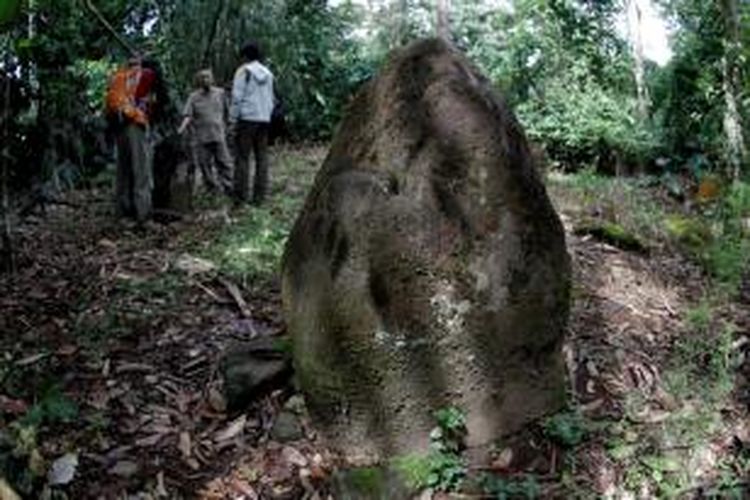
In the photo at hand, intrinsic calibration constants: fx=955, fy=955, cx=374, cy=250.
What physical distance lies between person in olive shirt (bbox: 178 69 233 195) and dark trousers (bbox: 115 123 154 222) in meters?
1.15

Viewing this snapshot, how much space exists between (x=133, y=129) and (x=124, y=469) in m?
5.16

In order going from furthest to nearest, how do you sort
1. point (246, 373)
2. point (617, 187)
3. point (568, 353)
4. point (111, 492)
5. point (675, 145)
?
point (675, 145), point (617, 187), point (568, 353), point (246, 373), point (111, 492)

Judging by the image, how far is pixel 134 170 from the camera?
922cm

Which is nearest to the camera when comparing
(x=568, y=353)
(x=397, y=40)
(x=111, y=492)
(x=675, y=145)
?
(x=111, y=492)

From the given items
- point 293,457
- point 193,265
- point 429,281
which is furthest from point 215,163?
point 429,281

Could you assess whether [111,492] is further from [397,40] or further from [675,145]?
[397,40]

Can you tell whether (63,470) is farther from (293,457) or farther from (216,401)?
(293,457)

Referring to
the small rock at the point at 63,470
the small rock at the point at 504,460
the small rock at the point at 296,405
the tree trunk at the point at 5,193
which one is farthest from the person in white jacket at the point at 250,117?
the small rock at the point at 504,460

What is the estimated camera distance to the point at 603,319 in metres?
6.10

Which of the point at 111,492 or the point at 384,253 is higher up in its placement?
the point at 384,253

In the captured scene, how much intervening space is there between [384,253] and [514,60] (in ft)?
46.5

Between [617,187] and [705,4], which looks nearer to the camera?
[617,187]

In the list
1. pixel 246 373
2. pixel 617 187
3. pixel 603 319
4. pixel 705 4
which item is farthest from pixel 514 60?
pixel 246 373

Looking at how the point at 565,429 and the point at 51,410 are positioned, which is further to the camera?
the point at 51,410
